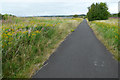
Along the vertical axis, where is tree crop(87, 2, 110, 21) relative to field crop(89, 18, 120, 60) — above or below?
above

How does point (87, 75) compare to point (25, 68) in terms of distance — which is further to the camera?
point (25, 68)

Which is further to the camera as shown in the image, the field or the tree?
the tree

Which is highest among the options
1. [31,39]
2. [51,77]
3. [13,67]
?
[31,39]

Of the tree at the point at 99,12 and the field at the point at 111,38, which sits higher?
the tree at the point at 99,12

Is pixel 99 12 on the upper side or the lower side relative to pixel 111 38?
upper

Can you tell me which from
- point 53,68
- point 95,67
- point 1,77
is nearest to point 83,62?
point 95,67

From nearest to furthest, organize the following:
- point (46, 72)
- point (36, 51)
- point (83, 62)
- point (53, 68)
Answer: point (46, 72) < point (53, 68) < point (83, 62) < point (36, 51)

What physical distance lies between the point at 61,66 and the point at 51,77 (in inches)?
26.5

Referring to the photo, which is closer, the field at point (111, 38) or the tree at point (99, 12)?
the field at point (111, 38)

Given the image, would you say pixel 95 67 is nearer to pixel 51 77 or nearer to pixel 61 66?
pixel 61 66

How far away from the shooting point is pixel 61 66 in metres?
3.29

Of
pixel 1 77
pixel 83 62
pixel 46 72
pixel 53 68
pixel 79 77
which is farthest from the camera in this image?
pixel 83 62

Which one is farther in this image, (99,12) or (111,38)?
(99,12)

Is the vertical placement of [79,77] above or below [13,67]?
below
